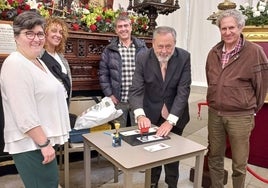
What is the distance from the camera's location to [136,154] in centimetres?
149

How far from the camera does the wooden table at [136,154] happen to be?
137cm

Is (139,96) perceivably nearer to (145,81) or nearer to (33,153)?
(145,81)

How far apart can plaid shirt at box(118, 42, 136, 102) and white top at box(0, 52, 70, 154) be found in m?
1.32

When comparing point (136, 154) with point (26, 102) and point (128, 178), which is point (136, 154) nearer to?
point (128, 178)

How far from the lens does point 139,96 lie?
2.06 meters

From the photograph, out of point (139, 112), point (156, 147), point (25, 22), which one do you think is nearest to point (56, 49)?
point (139, 112)

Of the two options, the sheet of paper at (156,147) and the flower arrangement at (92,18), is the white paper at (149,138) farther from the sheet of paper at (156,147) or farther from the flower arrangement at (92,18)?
the flower arrangement at (92,18)

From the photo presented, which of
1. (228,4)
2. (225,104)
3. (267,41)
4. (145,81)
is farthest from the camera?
(267,41)

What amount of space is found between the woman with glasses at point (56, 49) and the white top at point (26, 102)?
0.79 meters

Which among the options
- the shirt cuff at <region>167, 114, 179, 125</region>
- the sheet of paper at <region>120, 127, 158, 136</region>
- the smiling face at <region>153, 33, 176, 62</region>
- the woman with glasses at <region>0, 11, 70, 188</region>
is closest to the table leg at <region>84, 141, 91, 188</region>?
the sheet of paper at <region>120, 127, 158, 136</region>

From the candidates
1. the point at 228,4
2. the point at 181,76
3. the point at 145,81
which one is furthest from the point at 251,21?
the point at 145,81

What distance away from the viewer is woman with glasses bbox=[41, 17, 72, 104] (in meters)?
2.14

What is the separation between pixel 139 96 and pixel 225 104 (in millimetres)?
638

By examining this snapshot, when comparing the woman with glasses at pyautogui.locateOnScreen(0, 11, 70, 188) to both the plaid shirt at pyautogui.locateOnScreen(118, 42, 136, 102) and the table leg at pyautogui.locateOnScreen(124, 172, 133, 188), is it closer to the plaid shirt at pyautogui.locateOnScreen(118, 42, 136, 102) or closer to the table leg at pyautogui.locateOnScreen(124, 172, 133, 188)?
the table leg at pyautogui.locateOnScreen(124, 172, 133, 188)
